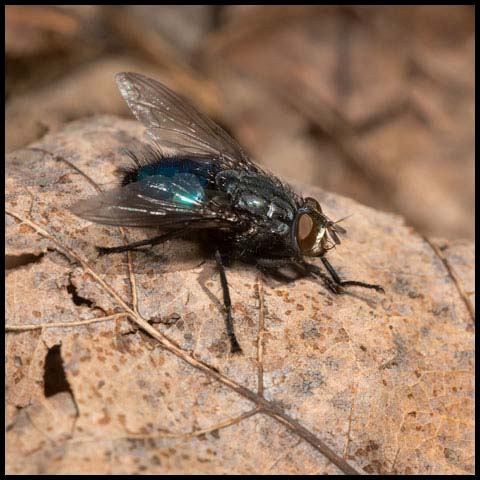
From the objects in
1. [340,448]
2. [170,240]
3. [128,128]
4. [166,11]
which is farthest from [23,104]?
[340,448]

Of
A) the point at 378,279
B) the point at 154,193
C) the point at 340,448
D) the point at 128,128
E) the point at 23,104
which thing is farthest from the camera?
the point at 23,104

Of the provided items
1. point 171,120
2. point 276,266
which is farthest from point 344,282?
point 171,120

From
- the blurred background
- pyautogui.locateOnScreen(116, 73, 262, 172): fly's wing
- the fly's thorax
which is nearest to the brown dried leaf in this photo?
the fly's thorax

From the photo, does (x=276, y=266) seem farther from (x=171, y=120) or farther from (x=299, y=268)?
(x=171, y=120)

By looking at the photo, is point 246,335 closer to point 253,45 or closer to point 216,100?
point 216,100

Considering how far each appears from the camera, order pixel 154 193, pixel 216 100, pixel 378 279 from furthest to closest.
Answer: pixel 216 100 < pixel 378 279 < pixel 154 193

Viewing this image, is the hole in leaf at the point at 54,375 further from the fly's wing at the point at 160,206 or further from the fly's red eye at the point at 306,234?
the fly's red eye at the point at 306,234
